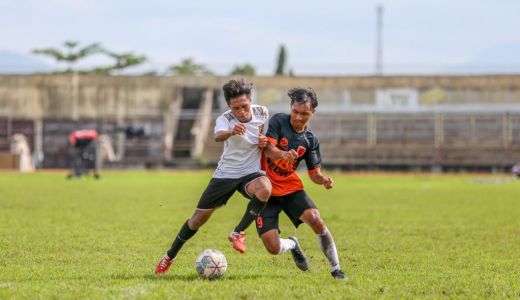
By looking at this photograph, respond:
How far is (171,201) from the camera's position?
22250mm

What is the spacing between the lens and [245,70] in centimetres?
6406

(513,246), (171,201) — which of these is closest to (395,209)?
(171,201)

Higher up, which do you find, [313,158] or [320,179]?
[313,158]

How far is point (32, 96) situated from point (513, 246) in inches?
1943

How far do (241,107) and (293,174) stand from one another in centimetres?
89

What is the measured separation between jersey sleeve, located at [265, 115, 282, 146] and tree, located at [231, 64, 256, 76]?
50.7 metres

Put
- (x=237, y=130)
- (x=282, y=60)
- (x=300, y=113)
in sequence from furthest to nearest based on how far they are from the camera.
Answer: (x=282, y=60) → (x=300, y=113) → (x=237, y=130)

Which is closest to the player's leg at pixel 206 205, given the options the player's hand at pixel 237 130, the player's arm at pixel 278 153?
the player's arm at pixel 278 153

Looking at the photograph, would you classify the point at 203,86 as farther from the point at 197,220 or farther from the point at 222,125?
the point at 222,125

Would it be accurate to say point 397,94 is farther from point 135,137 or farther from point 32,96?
point 32,96

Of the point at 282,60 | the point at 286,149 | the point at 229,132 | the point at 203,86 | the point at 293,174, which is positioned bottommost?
the point at 293,174

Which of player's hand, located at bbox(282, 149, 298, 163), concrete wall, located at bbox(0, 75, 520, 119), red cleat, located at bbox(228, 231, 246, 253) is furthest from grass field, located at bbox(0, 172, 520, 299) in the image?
concrete wall, located at bbox(0, 75, 520, 119)

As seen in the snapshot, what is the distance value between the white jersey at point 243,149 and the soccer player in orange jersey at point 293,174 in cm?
11

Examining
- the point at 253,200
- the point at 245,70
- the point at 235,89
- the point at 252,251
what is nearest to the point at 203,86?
the point at 245,70
